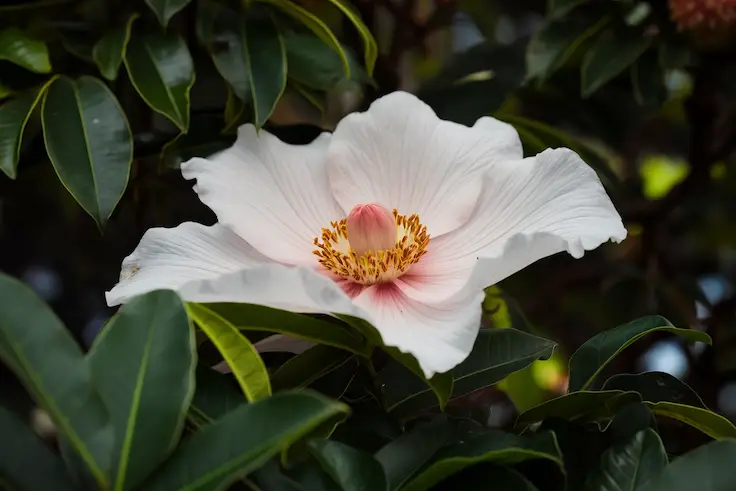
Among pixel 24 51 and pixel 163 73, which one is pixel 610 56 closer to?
pixel 163 73

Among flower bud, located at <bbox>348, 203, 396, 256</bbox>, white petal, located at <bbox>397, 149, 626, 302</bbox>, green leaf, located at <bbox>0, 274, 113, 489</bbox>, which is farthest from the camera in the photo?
flower bud, located at <bbox>348, 203, 396, 256</bbox>

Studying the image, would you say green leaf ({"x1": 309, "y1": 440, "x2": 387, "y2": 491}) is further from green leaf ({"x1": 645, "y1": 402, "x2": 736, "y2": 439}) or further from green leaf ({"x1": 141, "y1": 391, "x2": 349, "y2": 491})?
green leaf ({"x1": 645, "y1": 402, "x2": 736, "y2": 439})

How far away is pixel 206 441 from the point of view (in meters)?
0.38

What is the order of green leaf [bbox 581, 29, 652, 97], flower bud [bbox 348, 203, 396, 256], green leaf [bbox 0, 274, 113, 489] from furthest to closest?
green leaf [bbox 581, 29, 652, 97] < flower bud [bbox 348, 203, 396, 256] < green leaf [bbox 0, 274, 113, 489]

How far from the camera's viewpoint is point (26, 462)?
0.38 m

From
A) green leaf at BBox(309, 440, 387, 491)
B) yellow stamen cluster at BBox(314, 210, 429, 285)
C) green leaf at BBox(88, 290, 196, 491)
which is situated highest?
green leaf at BBox(88, 290, 196, 491)

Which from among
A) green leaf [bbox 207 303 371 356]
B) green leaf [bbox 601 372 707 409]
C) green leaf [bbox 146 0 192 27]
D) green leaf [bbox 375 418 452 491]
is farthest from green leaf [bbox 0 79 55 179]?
green leaf [bbox 601 372 707 409]

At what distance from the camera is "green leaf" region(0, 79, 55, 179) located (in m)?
0.57

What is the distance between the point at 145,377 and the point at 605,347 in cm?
29

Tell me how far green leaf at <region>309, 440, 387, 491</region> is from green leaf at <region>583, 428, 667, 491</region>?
122 mm

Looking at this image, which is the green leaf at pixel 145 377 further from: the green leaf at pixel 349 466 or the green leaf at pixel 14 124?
the green leaf at pixel 14 124

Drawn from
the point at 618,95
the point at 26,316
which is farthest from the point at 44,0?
the point at 618,95

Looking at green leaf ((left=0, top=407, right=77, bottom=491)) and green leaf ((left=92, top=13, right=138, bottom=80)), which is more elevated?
green leaf ((left=92, top=13, right=138, bottom=80))

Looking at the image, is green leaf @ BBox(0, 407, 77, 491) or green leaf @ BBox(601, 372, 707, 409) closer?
green leaf @ BBox(0, 407, 77, 491)
